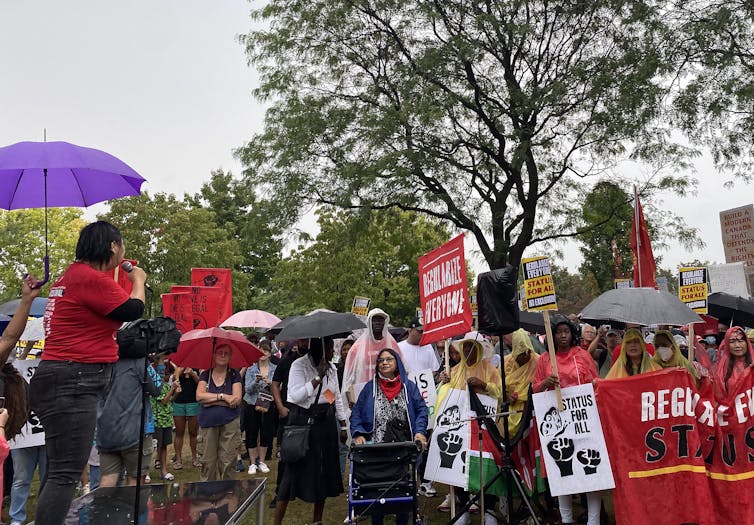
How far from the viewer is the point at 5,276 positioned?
38.9m

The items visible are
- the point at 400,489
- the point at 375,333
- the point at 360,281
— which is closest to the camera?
the point at 400,489

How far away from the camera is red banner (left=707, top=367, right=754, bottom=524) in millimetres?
5598

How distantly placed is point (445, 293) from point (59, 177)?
3.64 meters

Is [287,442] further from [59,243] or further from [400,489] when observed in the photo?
[59,243]

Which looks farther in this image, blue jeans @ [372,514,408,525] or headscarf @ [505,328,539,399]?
headscarf @ [505,328,539,399]

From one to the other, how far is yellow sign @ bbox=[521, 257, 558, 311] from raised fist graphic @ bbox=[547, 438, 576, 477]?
1.23 metres

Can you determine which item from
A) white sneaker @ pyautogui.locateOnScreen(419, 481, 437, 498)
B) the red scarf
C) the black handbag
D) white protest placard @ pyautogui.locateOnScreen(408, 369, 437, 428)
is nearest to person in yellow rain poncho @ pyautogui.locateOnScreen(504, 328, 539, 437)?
the red scarf

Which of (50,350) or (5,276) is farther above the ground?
(5,276)

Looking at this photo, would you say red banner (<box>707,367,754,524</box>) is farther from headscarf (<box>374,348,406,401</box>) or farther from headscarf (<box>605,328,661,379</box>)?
headscarf (<box>374,348,406,401</box>)

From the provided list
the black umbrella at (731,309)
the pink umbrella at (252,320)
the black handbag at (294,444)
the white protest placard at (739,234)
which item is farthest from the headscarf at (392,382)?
the white protest placard at (739,234)

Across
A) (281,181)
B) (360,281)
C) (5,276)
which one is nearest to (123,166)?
(281,181)

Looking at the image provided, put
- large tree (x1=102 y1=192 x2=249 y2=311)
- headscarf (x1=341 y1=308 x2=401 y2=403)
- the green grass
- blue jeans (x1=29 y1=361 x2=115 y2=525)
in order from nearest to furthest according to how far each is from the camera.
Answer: blue jeans (x1=29 y1=361 x2=115 y2=525)
the green grass
headscarf (x1=341 y1=308 x2=401 y2=403)
large tree (x1=102 y1=192 x2=249 y2=311)

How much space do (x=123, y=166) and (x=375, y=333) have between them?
353 cm

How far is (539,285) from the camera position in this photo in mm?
6008
